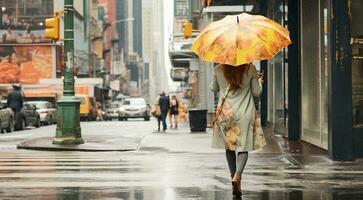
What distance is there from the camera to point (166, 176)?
10539 millimetres

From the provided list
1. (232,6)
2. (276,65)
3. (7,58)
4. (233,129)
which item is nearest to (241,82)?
(233,129)

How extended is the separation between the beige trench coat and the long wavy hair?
42mm

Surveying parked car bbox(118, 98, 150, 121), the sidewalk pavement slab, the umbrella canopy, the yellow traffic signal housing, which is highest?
the yellow traffic signal housing

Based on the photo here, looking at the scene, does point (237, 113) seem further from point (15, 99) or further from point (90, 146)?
point (15, 99)

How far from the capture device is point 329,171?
37.8 feet

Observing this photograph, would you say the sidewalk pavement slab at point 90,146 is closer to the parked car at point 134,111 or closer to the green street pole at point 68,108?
the green street pole at point 68,108

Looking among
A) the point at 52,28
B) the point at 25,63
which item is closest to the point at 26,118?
the point at 52,28

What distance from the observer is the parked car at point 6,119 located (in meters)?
27.6

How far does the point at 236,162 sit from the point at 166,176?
201 cm

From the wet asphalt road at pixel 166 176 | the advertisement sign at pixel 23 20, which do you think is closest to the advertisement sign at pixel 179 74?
the advertisement sign at pixel 23 20

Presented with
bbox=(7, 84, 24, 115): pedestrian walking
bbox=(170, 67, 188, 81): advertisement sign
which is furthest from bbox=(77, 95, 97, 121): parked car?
bbox=(170, 67, 188, 81): advertisement sign

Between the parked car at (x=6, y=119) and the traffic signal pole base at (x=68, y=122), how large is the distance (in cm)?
1044

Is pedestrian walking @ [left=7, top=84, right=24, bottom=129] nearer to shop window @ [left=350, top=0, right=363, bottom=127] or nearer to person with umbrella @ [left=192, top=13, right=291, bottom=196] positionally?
shop window @ [left=350, top=0, right=363, bottom=127]

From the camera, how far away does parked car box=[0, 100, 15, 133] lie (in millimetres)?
27586
